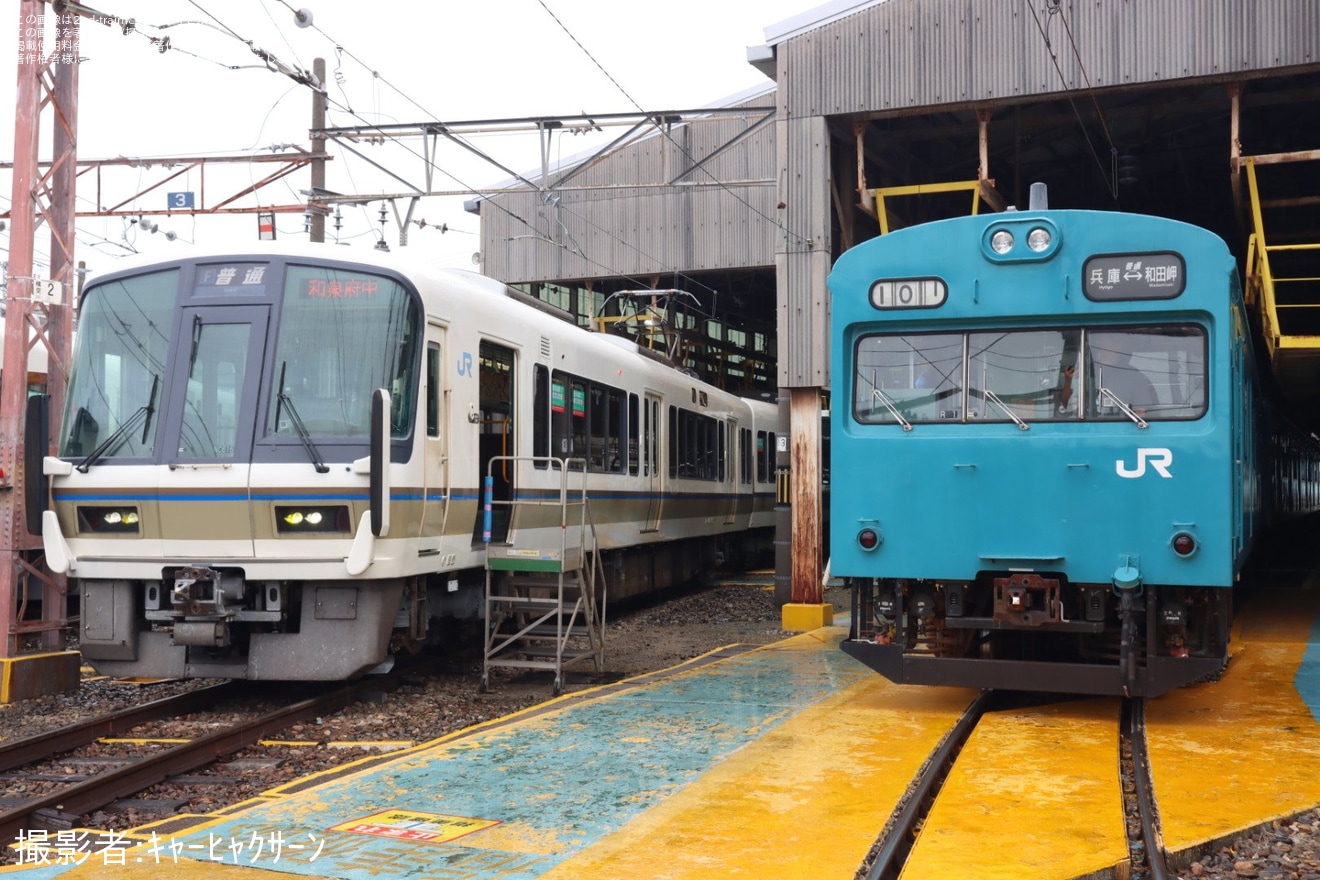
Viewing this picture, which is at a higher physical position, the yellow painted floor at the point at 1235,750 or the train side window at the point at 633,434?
the train side window at the point at 633,434

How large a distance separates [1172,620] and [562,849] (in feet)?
13.7

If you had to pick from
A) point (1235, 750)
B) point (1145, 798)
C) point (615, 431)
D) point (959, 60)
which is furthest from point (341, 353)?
point (959, 60)

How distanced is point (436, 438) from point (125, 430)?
202 centimetres

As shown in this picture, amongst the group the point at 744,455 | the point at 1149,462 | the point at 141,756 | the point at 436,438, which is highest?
the point at 744,455

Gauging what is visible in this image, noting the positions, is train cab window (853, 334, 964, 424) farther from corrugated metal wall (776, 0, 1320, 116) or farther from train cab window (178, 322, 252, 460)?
corrugated metal wall (776, 0, 1320, 116)

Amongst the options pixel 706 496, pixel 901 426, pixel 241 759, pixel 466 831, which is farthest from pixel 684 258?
pixel 466 831

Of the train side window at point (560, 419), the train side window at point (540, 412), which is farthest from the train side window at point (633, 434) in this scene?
the train side window at point (540, 412)

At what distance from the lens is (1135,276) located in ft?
24.8

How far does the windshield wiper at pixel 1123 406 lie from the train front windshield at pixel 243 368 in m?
4.37

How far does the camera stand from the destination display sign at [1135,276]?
7496 mm

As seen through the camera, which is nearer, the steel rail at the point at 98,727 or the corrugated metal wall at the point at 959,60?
the steel rail at the point at 98,727

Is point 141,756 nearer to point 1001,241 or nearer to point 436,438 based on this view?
point 436,438

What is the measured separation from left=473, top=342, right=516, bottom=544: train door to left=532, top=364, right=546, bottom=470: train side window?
412 millimetres

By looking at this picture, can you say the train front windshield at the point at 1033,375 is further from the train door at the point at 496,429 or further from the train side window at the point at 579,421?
the train side window at the point at 579,421
